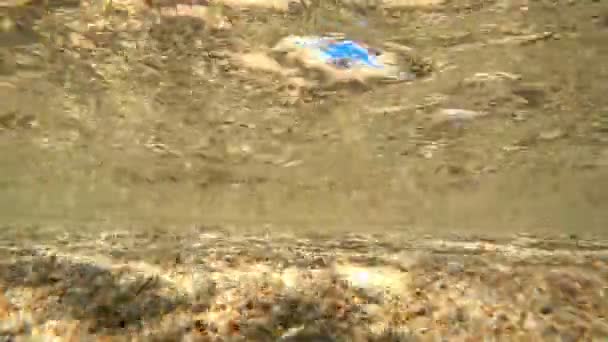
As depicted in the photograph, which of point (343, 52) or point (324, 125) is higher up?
point (343, 52)

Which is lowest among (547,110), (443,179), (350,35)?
(443,179)

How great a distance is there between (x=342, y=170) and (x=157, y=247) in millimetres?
860

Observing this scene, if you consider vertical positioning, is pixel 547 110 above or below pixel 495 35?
below

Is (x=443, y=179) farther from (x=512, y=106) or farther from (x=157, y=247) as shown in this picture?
(x=157, y=247)

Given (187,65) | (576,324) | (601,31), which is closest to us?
(576,324)

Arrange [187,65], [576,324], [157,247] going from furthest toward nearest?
[187,65]
[157,247]
[576,324]

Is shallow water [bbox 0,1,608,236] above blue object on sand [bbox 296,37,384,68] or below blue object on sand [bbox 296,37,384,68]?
below

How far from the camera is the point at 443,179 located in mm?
2211

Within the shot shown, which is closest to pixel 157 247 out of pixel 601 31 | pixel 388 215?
pixel 388 215

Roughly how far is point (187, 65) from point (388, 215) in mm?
1083

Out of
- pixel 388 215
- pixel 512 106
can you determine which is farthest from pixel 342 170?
pixel 512 106

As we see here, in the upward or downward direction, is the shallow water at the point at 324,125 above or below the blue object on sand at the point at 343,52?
below

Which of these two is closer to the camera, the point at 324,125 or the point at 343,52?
the point at 343,52

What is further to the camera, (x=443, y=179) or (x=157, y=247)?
(x=443, y=179)
